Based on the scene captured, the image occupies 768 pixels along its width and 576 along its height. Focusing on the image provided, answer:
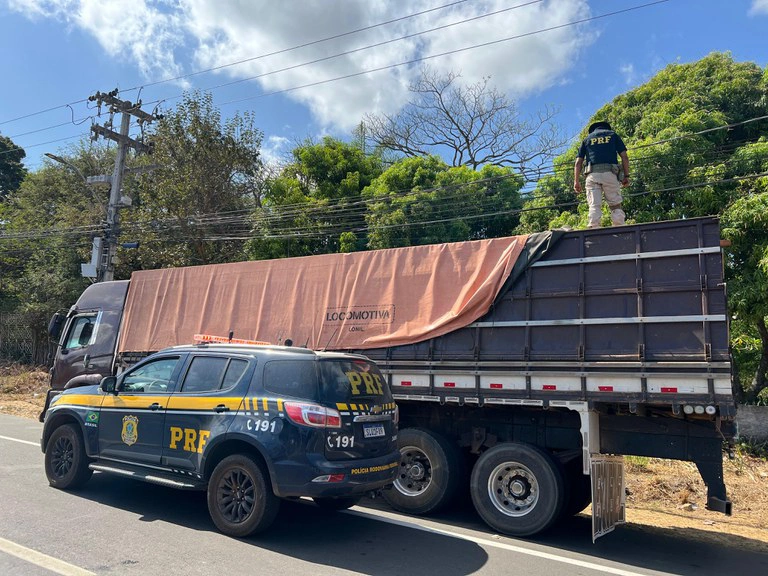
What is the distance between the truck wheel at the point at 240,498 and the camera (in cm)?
532

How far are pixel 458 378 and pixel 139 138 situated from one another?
669 inches

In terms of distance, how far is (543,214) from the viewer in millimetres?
15695

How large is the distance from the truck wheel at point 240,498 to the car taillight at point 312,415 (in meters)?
0.63

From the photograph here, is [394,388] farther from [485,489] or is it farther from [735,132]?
[735,132]

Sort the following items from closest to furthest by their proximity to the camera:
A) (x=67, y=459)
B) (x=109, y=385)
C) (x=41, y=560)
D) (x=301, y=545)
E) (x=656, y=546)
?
(x=41, y=560) → (x=301, y=545) → (x=656, y=546) → (x=109, y=385) → (x=67, y=459)

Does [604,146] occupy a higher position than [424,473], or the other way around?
[604,146]

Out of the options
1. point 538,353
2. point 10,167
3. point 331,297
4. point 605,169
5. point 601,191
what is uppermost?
point 10,167

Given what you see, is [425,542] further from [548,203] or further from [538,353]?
[548,203]

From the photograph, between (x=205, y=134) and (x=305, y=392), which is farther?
(x=205, y=134)

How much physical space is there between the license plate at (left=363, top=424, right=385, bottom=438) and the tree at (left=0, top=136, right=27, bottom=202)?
39416 millimetres

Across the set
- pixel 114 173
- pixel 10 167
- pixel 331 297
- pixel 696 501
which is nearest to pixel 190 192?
pixel 114 173

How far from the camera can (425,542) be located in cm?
571

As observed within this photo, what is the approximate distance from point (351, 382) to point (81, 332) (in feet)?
23.2

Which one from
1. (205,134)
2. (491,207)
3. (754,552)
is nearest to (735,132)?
(491,207)
